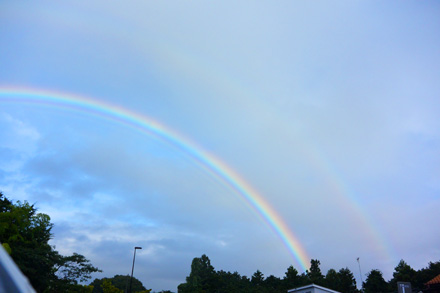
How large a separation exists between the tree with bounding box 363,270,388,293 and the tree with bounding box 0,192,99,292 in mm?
57178

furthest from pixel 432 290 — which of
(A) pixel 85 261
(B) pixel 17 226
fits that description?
(B) pixel 17 226

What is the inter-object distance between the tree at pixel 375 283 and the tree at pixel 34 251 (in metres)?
57.2

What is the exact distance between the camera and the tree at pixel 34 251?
32938 millimetres

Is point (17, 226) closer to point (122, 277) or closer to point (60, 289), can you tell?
point (60, 289)

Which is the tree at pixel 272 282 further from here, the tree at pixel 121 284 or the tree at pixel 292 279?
the tree at pixel 121 284

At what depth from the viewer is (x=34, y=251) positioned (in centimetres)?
3425

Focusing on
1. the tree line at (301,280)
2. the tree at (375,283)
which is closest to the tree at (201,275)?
the tree line at (301,280)

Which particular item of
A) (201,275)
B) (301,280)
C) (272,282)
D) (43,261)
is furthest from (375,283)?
(43,261)

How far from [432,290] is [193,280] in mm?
51028

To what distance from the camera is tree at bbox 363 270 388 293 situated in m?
70.6

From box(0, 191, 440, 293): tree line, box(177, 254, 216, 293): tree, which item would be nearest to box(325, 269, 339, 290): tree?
box(0, 191, 440, 293): tree line

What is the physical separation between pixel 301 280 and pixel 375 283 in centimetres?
1477

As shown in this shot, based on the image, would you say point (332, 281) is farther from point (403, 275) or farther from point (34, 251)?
point (34, 251)

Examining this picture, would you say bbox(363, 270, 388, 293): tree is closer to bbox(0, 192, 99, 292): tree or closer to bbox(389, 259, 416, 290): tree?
bbox(389, 259, 416, 290): tree
